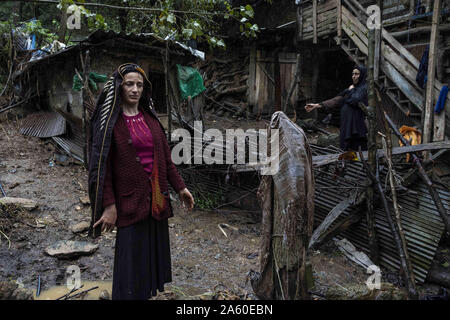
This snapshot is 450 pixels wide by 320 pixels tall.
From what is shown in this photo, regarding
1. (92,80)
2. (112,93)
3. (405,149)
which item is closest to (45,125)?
(92,80)

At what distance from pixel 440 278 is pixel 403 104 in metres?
4.40

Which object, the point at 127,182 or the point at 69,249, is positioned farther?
the point at 69,249

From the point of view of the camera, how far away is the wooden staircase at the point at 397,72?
6.44m

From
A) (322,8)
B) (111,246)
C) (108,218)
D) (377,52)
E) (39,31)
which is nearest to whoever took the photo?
(108,218)

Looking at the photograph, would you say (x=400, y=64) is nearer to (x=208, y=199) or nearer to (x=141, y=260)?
(x=208, y=199)

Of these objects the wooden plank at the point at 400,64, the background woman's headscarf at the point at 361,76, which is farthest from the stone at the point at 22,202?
the wooden plank at the point at 400,64

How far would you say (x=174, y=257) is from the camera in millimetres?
4719

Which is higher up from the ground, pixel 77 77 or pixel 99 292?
pixel 77 77

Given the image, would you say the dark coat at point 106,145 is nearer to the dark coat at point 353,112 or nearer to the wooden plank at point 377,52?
the dark coat at point 353,112

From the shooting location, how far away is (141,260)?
2.31m

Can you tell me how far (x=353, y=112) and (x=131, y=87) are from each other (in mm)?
3922

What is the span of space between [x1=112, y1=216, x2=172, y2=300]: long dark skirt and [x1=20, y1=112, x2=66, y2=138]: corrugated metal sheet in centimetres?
707

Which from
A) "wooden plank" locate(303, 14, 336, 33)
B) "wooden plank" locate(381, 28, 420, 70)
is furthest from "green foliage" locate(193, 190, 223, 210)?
"wooden plank" locate(303, 14, 336, 33)
